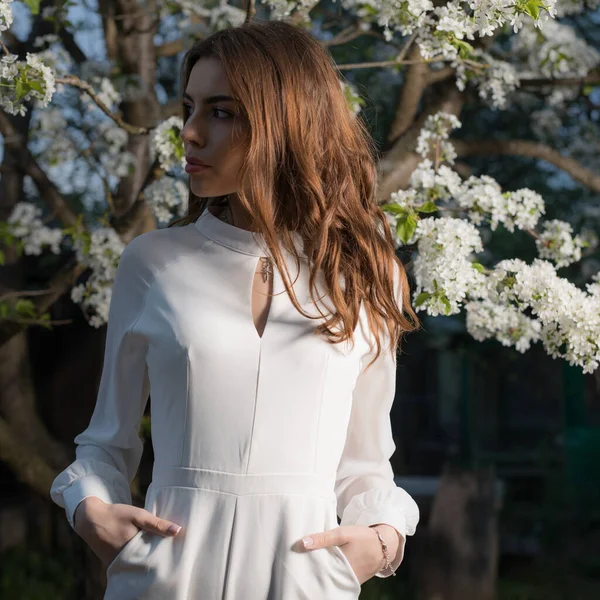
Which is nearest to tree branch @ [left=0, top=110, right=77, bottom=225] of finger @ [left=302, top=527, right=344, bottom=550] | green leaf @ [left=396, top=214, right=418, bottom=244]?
green leaf @ [left=396, top=214, right=418, bottom=244]

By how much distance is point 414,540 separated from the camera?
191 inches

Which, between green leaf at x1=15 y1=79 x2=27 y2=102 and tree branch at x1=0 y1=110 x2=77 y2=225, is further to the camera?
tree branch at x1=0 y1=110 x2=77 y2=225

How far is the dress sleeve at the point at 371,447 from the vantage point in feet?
5.12

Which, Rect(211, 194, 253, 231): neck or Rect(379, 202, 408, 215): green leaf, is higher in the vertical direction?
Rect(379, 202, 408, 215): green leaf

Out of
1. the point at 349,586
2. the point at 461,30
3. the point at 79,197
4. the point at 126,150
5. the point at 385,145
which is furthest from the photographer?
the point at 79,197

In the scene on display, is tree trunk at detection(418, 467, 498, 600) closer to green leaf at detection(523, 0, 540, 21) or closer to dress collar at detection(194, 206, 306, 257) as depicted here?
green leaf at detection(523, 0, 540, 21)

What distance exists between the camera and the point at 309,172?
4.88 feet

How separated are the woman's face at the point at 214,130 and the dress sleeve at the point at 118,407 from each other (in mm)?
178

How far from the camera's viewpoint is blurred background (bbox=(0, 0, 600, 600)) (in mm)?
3596

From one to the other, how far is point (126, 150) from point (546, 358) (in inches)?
94.6

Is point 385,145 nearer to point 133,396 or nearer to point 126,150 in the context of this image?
point 126,150

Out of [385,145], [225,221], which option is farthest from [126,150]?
[225,221]

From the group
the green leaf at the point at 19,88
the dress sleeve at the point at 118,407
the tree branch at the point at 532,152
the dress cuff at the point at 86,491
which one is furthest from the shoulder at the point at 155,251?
the tree branch at the point at 532,152

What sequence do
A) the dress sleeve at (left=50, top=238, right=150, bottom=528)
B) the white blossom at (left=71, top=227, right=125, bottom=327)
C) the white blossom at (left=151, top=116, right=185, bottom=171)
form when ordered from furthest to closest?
1. the white blossom at (left=71, top=227, right=125, bottom=327)
2. the white blossom at (left=151, top=116, right=185, bottom=171)
3. the dress sleeve at (left=50, top=238, right=150, bottom=528)
